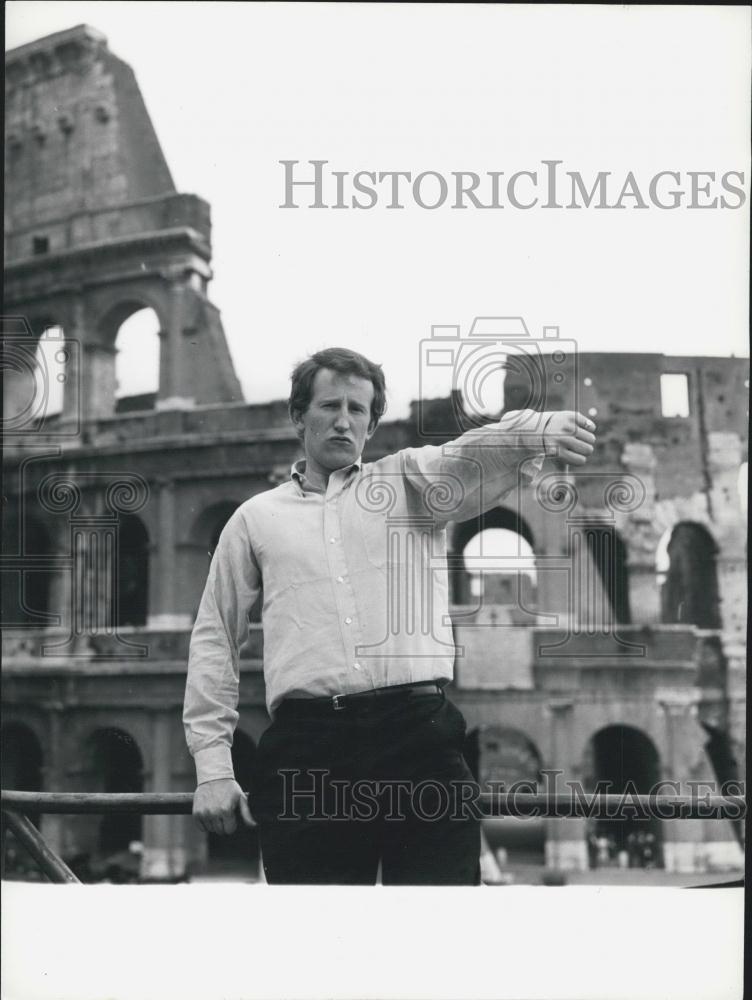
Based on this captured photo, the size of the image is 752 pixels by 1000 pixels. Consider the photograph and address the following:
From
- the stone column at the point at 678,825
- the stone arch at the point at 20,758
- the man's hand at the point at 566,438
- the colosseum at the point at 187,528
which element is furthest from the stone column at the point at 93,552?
the stone column at the point at 678,825

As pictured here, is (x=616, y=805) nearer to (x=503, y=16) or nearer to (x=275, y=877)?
(x=275, y=877)

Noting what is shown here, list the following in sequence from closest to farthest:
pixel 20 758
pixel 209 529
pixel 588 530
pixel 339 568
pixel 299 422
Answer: pixel 339 568, pixel 299 422, pixel 588 530, pixel 20 758, pixel 209 529

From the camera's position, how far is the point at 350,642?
311 centimetres

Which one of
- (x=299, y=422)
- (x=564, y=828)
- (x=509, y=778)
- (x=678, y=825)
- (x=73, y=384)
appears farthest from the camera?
(x=509, y=778)

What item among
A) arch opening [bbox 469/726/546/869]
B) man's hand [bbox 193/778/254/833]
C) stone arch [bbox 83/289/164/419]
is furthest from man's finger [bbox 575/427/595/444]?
arch opening [bbox 469/726/546/869]

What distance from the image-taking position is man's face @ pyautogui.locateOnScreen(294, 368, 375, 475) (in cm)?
324

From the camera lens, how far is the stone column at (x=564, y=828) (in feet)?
23.3

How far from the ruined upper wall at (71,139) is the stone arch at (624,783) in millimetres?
3338

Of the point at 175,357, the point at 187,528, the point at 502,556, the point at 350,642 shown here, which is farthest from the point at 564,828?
the point at 350,642

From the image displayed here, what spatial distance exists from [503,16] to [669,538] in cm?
264

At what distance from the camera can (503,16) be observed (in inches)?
152

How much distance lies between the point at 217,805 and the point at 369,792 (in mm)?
584

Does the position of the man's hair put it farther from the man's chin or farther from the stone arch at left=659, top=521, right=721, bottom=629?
the stone arch at left=659, top=521, right=721, bottom=629

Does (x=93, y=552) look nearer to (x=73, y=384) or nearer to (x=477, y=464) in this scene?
(x=73, y=384)
